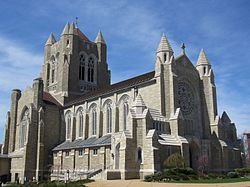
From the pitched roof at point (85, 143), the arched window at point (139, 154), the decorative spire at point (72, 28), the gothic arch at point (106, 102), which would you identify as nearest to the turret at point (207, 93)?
the arched window at point (139, 154)

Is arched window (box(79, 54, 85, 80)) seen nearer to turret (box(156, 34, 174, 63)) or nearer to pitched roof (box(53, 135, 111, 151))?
pitched roof (box(53, 135, 111, 151))

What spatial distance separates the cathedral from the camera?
39906 mm

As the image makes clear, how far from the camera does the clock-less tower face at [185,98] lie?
48.1 m

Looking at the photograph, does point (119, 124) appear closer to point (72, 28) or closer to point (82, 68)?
point (82, 68)

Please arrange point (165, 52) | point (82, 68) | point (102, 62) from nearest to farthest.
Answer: point (165, 52)
point (82, 68)
point (102, 62)

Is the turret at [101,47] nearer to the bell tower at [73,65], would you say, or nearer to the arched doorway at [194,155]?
the bell tower at [73,65]

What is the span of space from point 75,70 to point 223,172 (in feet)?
125

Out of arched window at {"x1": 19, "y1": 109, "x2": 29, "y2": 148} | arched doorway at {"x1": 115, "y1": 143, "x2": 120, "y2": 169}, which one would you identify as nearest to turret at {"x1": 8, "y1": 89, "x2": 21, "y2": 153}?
arched window at {"x1": 19, "y1": 109, "x2": 29, "y2": 148}

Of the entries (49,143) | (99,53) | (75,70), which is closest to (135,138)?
(49,143)

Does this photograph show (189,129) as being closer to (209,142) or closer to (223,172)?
(209,142)

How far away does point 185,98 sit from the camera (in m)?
49.4

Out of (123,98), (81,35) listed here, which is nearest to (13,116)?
(81,35)

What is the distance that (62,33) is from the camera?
71.6m

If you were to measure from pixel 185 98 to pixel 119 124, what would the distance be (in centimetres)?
1108
